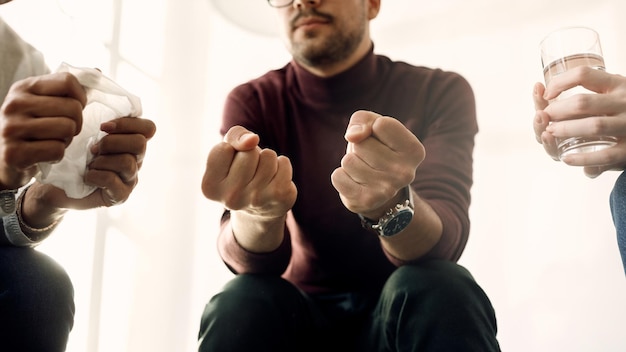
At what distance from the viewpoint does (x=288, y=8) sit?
1.10m

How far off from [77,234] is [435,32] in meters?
1.53

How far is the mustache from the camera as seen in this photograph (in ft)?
3.52

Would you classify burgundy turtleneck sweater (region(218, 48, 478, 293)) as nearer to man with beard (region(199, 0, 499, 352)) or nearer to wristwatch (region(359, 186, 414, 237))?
man with beard (region(199, 0, 499, 352))

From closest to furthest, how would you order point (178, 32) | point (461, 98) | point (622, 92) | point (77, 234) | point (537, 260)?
point (622, 92) < point (461, 98) < point (77, 234) < point (537, 260) < point (178, 32)

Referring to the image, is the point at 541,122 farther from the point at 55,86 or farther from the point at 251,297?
the point at 55,86

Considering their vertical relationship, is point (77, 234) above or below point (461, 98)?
below

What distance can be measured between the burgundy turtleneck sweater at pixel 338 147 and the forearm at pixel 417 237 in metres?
0.04

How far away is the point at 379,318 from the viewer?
0.73 m

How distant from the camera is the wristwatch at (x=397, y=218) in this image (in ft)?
2.31

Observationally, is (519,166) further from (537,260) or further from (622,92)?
(622,92)

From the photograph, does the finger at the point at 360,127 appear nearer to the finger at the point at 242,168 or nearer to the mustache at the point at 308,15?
the finger at the point at 242,168

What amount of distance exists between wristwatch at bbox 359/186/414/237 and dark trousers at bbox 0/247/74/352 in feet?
1.42

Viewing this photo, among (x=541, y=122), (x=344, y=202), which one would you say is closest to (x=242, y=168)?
(x=344, y=202)

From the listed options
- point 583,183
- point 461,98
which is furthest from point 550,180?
point 461,98
